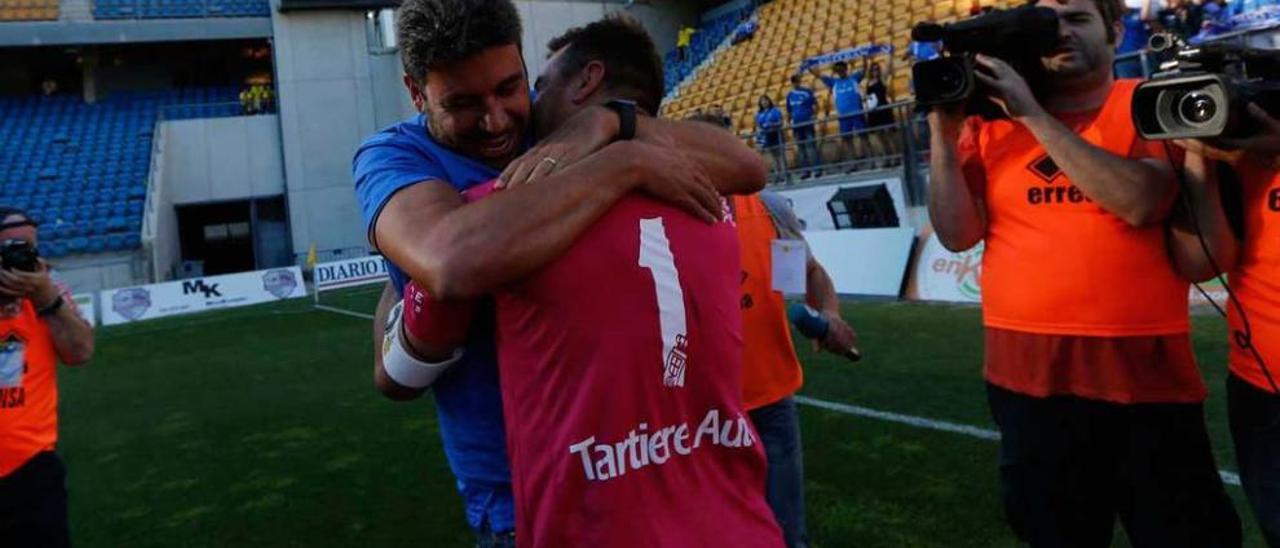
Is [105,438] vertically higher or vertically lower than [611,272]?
lower

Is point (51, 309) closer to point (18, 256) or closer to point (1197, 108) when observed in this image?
point (18, 256)

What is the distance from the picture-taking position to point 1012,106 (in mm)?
2182

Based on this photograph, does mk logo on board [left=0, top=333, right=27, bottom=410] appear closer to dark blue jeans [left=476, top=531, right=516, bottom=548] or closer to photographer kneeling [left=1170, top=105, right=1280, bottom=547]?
dark blue jeans [left=476, top=531, right=516, bottom=548]

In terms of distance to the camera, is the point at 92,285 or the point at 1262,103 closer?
the point at 1262,103

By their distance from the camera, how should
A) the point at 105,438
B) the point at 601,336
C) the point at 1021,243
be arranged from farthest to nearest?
the point at 105,438 → the point at 1021,243 → the point at 601,336

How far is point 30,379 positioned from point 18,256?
44 centimetres

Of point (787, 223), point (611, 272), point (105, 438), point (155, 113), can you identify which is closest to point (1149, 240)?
point (787, 223)

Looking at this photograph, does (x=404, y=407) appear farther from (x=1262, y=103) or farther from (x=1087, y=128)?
(x=1262, y=103)

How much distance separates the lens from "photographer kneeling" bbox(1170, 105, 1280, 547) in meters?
2.01

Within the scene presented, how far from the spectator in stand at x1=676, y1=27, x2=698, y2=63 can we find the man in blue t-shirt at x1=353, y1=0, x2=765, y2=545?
2635 centimetres

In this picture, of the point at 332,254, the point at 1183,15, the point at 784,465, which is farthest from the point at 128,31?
the point at 784,465

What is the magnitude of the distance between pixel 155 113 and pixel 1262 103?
29683 mm

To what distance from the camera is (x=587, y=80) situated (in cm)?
155

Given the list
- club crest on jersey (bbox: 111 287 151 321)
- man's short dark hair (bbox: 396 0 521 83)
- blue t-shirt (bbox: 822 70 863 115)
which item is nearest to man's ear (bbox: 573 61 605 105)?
man's short dark hair (bbox: 396 0 521 83)
